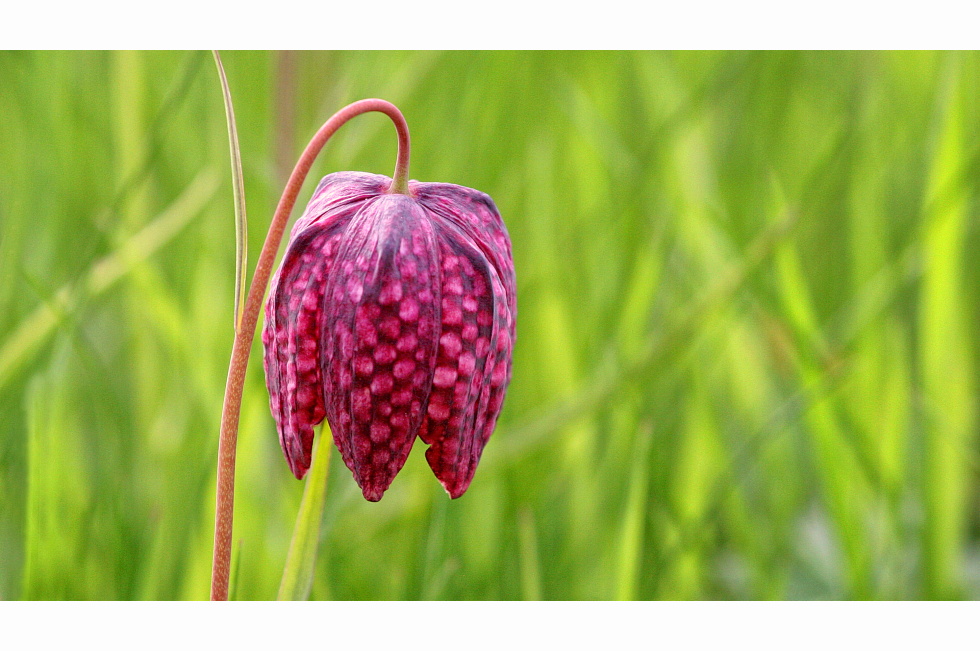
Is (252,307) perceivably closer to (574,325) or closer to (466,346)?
(466,346)

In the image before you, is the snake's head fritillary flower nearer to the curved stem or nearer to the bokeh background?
the curved stem

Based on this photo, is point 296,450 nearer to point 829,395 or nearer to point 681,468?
point 829,395

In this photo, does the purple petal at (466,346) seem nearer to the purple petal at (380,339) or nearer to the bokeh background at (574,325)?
the purple petal at (380,339)

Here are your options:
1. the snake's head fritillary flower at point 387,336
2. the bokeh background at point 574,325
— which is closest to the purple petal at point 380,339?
the snake's head fritillary flower at point 387,336

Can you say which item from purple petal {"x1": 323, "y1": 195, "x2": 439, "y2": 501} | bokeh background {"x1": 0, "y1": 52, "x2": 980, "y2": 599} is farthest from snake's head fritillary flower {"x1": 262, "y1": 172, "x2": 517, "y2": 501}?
bokeh background {"x1": 0, "y1": 52, "x2": 980, "y2": 599}

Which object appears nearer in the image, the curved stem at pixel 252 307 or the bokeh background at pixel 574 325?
the curved stem at pixel 252 307

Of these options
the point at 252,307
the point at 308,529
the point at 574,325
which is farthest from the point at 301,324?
the point at 574,325
